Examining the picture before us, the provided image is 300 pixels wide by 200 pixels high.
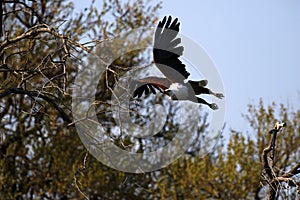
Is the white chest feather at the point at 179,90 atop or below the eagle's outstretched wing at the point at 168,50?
below

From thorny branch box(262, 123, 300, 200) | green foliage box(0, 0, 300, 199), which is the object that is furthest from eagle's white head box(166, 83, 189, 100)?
green foliage box(0, 0, 300, 199)

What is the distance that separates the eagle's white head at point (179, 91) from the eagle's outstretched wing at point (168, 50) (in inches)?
2.5

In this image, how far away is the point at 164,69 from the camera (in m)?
4.34

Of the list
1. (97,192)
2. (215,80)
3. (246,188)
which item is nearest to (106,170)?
(97,192)

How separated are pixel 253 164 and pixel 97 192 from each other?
2889 millimetres

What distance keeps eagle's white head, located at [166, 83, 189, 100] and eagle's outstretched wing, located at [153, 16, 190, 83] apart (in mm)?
63

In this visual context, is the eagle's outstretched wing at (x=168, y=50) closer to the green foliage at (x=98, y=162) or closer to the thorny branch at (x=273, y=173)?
the thorny branch at (x=273, y=173)

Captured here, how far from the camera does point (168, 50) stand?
4.33 meters

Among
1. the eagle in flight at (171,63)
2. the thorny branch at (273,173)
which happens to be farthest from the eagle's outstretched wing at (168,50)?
the thorny branch at (273,173)

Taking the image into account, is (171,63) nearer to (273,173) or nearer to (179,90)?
(179,90)

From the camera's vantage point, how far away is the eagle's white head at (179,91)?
13.9 ft

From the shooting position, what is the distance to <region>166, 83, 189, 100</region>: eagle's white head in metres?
4.24

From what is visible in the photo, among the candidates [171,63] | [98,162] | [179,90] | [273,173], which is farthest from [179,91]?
[98,162]

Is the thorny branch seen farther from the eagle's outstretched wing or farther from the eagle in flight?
the eagle's outstretched wing
